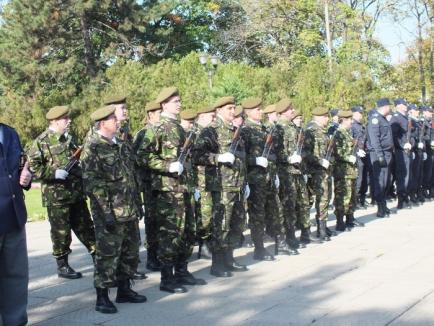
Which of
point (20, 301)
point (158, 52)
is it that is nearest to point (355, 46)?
point (158, 52)

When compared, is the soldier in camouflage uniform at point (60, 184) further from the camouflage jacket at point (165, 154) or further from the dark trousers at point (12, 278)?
the dark trousers at point (12, 278)

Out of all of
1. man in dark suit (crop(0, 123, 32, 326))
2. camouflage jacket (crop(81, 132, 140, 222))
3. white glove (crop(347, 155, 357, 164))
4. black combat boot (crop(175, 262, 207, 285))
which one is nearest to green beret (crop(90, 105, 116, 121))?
camouflage jacket (crop(81, 132, 140, 222))

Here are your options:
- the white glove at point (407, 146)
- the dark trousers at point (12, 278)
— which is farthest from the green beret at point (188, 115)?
the white glove at point (407, 146)

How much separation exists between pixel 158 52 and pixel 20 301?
104 ft

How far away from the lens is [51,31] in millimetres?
29812

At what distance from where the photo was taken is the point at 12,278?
508 cm

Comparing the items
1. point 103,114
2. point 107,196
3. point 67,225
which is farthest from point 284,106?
point 107,196

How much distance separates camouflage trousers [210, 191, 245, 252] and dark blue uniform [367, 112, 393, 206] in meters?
5.03

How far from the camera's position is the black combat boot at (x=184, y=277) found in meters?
6.98

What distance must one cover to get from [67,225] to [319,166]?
4.23 m

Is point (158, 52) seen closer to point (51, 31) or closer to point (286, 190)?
point (51, 31)

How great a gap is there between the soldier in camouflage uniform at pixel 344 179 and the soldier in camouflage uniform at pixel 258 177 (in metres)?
2.27

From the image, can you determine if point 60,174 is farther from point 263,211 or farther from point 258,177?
point 263,211

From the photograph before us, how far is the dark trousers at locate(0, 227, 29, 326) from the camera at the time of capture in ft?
16.5
